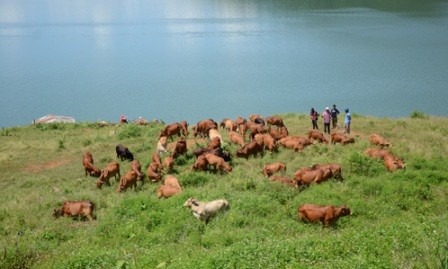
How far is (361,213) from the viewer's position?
11547 mm

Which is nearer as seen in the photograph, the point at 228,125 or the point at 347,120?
the point at 347,120

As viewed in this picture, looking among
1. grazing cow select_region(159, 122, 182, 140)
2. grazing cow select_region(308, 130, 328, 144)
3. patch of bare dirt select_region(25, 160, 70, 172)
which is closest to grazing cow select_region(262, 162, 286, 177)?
grazing cow select_region(308, 130, 328, 144)

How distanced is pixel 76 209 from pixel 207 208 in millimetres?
3611

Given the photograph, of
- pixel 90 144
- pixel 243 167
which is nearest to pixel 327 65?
pixel 90 144

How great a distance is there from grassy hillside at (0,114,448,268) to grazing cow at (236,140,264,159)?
303 millimetres

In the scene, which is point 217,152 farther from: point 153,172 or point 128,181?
point 128,181

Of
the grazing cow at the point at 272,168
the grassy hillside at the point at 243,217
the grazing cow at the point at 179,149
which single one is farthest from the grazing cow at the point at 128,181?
the grazing cow at the point at 272,168

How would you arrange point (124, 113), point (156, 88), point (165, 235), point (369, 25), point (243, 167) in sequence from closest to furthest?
point (165, 235), point (243, 167), point (124, 113), point (156, 88), point (369, 25)

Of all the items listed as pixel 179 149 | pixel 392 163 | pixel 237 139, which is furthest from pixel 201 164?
pixel 392 163

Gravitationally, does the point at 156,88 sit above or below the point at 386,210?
below

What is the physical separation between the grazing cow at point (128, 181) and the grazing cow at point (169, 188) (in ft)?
3.47

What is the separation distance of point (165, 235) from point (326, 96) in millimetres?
26912

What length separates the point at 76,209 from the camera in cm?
1280

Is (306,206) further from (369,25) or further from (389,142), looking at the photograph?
(369,25)
